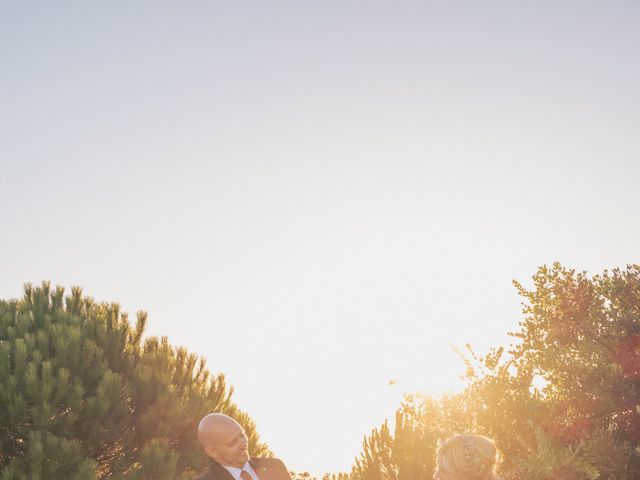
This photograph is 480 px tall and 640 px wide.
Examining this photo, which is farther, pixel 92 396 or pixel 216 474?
pixel 92 396

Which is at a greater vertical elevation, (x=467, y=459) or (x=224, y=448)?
(x=224, y=448)

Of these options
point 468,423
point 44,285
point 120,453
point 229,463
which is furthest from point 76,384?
point 468,423

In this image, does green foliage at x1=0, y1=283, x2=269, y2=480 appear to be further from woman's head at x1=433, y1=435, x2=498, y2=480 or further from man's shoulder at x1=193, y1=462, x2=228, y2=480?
woman's head at x1=433, y1=435, x2=498, y2=480

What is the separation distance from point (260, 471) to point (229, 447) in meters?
0.55

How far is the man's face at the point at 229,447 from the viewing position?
502cm

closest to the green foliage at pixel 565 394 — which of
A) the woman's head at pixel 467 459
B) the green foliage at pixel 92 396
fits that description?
the woman's head at pixel 467 459

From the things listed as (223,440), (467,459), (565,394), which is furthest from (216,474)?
(565,394)

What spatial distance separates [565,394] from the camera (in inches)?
229

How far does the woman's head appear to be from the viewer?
389cm

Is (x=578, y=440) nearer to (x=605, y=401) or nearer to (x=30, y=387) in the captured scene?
(x=605, y=401)

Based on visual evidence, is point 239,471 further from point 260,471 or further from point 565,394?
point 565,394

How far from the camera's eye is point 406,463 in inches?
410

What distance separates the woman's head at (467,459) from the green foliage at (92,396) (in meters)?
7.82

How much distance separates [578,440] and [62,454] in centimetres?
813
